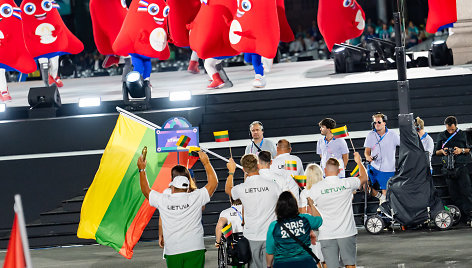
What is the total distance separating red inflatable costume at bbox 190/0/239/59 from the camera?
16.8m

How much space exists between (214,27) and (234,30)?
45cm

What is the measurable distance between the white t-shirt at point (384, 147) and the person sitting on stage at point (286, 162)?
2.57 m

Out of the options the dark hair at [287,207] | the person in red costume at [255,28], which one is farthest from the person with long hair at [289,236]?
the person in red costume at [255,28]

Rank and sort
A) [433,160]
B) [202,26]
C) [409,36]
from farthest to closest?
[409,36]
[202,26]
[433,160]

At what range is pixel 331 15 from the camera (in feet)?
62.7

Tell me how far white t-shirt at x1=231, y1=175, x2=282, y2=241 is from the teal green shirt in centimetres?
92

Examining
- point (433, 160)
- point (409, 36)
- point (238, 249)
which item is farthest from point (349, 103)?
point (409, 36)

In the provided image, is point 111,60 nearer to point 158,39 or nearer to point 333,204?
point 158,39

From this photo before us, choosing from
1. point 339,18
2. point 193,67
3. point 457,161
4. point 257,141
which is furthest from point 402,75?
point 193,67

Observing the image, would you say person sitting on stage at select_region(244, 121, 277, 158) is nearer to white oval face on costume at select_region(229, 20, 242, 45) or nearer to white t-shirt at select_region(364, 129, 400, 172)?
white t-shirt at select_region(364, 129, 400, 172)

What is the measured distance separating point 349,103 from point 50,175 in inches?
207

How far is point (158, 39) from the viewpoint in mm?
16938

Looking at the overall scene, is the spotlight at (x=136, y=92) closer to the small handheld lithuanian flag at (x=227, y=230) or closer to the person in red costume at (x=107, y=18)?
the person in red costume at (x=107, y=18)

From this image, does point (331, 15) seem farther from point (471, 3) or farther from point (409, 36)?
point (409, 36)
